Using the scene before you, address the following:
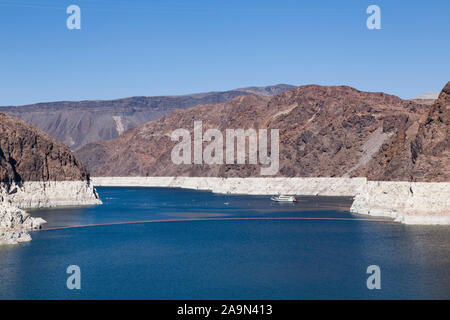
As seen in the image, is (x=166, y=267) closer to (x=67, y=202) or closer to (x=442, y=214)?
(x=442, y=214)

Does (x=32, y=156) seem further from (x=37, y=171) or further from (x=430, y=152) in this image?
(x=430, y=152)

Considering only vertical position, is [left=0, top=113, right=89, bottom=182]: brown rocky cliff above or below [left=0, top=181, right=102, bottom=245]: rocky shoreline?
above

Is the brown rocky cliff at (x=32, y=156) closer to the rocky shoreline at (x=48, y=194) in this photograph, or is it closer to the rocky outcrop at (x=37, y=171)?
the rocky outcrop at (x=37, y=171)

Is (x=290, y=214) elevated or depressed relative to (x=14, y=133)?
depressed

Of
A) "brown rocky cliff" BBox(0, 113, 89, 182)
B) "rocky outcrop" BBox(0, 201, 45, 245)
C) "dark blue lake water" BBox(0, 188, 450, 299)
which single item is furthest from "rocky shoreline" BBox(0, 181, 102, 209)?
"rocky outcrop" BBox(0, 201, 45, 245)

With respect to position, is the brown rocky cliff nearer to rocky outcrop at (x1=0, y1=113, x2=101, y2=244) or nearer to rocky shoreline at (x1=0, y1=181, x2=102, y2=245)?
rocky outcrop at (x1=0, y1=113, x2=101, y2=244)

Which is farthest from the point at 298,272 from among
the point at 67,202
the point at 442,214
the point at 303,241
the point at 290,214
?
the point at 67,202

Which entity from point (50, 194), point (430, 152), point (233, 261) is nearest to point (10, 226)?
point (233, 261)
